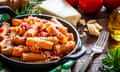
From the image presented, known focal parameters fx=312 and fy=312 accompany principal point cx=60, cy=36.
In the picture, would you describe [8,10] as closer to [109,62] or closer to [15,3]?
[15,3]

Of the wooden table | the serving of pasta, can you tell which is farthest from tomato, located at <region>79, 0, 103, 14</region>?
the serving of pasta

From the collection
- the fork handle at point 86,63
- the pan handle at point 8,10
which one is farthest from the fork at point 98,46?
the pan handle at point 8,10

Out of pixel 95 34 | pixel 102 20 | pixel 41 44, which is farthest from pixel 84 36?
pixel 41 44

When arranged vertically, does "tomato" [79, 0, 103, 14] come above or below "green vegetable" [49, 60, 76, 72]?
above

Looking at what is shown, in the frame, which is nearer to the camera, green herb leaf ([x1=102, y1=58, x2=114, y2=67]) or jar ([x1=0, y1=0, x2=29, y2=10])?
green herb leaf ([x1=102, y1=58, x2=114, y2=67])

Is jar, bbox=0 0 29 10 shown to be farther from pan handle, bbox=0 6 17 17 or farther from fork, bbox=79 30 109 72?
fork, bbox=79 30 109 72

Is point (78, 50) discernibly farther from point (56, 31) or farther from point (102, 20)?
point (102, 20)

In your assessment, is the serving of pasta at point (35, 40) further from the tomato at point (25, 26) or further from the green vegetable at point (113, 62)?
the green vegetable at point (113, 62)
